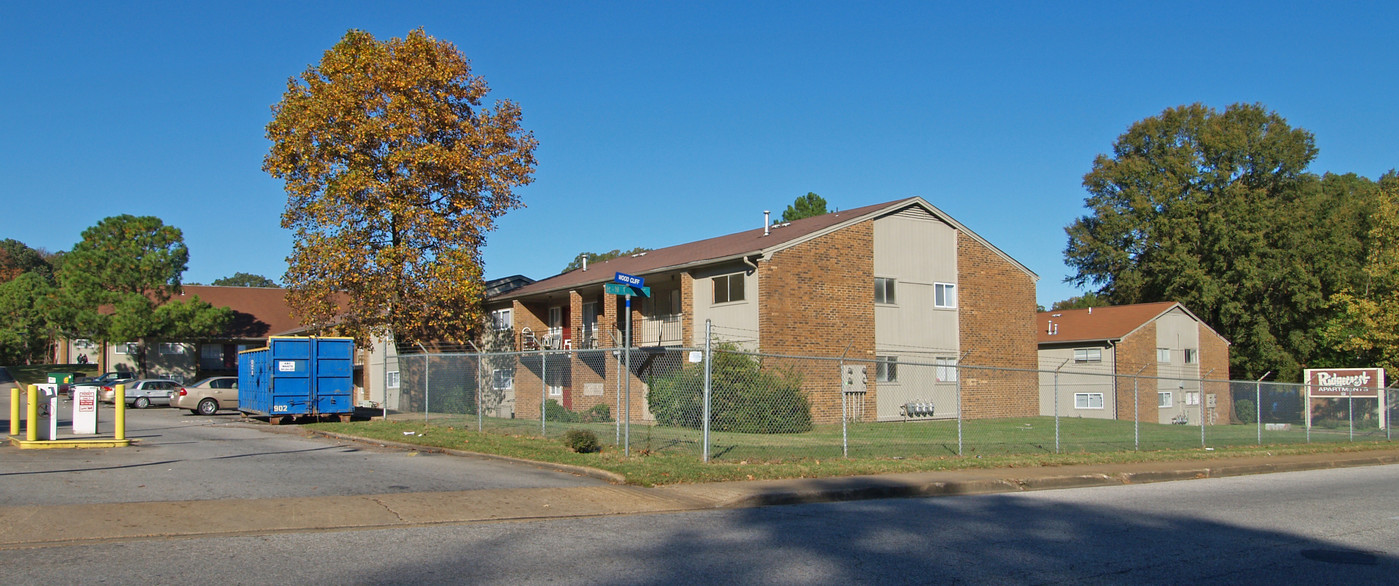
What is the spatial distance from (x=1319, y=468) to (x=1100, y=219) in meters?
34.1

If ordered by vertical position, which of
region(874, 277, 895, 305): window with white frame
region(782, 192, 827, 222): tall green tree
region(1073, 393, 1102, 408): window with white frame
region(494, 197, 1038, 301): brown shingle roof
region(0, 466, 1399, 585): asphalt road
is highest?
region(782, 192, 827, 222): tall green tree

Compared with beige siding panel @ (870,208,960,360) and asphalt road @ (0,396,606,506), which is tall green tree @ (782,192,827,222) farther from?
asphalt road @ (0,396,606,506)

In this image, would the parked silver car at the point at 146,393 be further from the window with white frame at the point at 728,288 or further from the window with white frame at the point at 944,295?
the window with white frame at the point at 944,295

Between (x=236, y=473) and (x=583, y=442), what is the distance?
5.08 meters

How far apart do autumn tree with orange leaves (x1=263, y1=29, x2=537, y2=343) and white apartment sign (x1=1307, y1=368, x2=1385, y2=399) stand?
950 inches

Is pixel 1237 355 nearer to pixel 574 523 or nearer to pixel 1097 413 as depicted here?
pixel 1097 413

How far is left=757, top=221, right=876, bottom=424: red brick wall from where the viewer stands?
25641mm

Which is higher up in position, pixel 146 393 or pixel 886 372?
pixel 886 372

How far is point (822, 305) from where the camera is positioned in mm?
26766

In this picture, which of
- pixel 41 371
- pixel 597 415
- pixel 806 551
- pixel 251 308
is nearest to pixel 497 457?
pixel 806 551

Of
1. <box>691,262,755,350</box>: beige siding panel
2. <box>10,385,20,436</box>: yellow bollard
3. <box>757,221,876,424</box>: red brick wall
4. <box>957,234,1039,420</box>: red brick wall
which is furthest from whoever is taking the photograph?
<box>957,234,1039,420</box>: red brick wall

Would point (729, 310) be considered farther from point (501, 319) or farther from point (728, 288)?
point (501, 319)

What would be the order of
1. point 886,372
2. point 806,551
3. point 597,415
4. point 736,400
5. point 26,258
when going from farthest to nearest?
point 26,258, point 886,372, point 597,415, point 736,400, point 806,551

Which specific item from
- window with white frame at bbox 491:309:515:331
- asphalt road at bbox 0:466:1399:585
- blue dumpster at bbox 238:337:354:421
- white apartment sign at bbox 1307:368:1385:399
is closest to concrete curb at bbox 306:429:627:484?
asphalt road at bbox 0:466:1399:585
